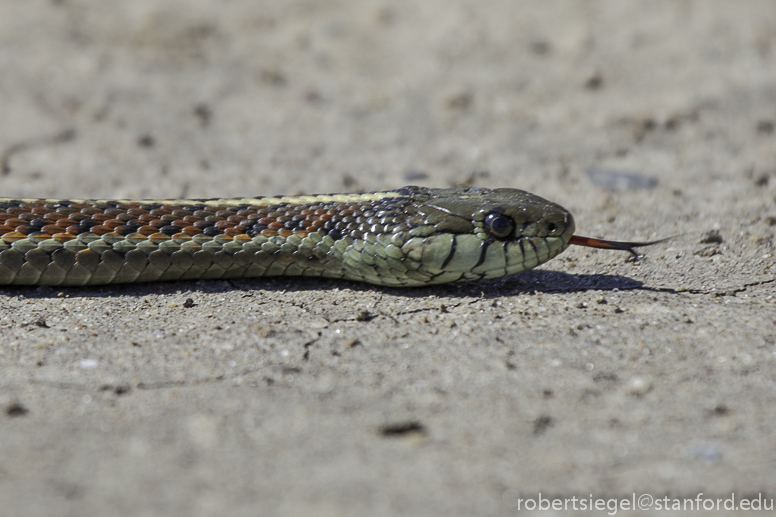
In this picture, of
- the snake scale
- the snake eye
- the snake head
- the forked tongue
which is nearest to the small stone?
the forked tongue

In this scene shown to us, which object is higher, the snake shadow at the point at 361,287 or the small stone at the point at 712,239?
the small stone at the point at 712,239

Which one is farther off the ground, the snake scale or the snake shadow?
the snake scale

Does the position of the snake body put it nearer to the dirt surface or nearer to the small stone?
the dirt surface

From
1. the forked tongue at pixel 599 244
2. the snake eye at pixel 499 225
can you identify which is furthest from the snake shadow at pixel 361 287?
the snake eye at pixel 499 225

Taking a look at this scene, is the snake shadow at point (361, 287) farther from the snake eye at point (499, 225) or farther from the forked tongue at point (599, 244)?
the snake eye at point (499, 225)

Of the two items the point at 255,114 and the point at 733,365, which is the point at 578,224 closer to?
the point at 733,365

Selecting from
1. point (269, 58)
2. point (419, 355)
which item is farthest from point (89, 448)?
point (269, 58)
